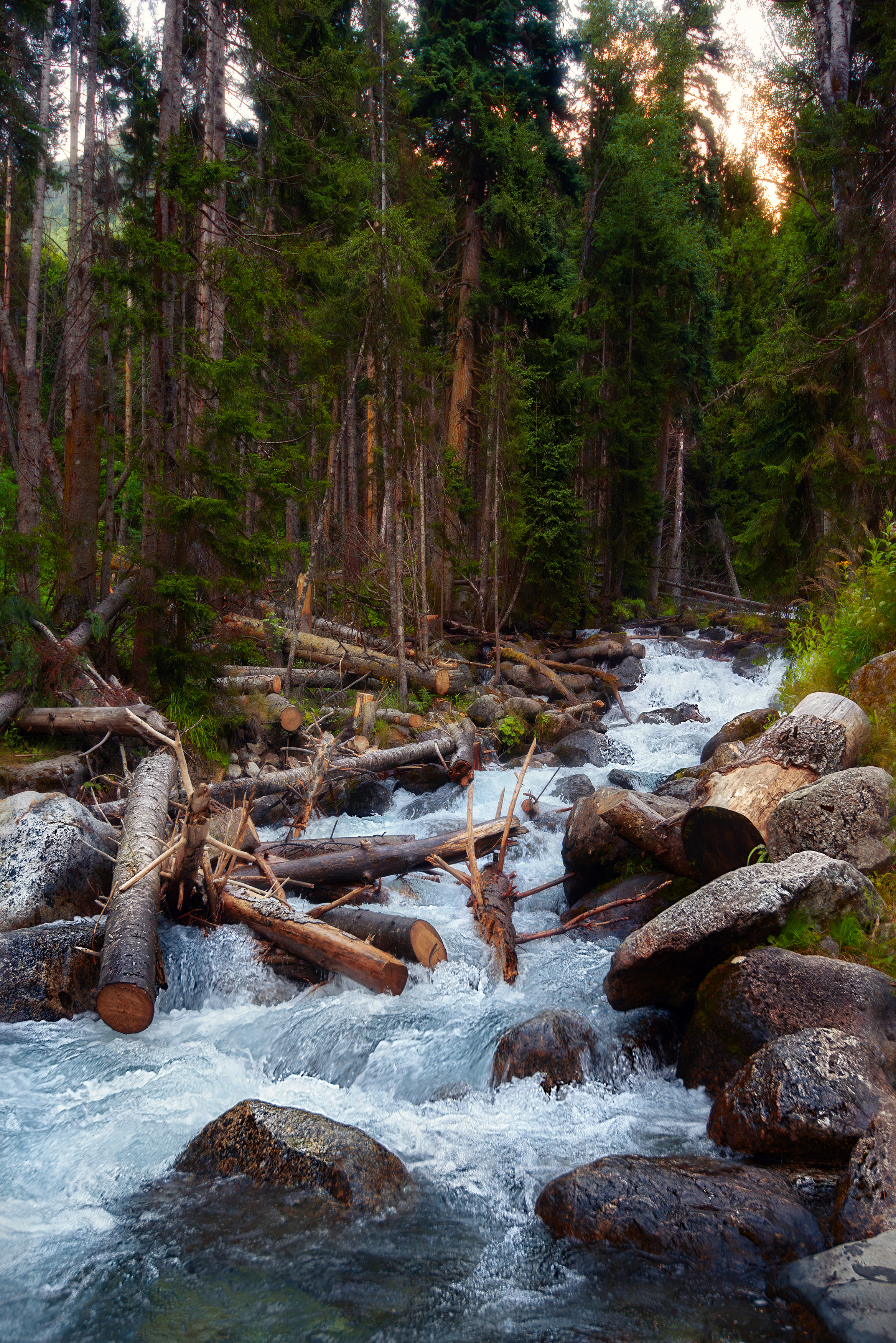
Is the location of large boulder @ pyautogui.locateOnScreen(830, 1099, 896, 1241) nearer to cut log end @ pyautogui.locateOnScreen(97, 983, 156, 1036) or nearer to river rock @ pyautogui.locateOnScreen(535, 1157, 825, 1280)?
river rock @ pyautogui.locateOnScreen(535, 1157, 825, 1280)

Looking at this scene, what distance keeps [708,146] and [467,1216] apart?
124 ft

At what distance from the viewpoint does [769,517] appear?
14.1 m

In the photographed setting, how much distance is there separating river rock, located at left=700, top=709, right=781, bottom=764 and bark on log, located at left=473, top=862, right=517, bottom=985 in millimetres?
4605

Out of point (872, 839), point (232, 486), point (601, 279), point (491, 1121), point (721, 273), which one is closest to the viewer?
point (491, 1121)

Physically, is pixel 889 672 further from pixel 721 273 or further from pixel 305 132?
pixel 721 273

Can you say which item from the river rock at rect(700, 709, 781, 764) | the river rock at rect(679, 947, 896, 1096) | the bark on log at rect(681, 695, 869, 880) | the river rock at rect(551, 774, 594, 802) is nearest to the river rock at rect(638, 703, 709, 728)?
the river rock at rect(700, 709, 781, 764)

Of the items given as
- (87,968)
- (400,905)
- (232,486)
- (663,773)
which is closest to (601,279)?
(663,773)

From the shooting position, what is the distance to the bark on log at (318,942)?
5.34 m

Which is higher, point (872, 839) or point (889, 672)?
point (889, 672)

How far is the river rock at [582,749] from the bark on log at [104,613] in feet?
23.8

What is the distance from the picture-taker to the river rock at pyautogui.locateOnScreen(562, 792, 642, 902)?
728cm

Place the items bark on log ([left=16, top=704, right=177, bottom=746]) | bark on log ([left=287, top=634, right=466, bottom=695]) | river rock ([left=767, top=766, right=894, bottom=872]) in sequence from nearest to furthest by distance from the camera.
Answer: river rock ([left=767, top=766, right=894, bottom=872])
bark on log ([left=16, top=704, right=177, bottom=746])
bark on log ([left=287, top=634, right=466, bottom=695])

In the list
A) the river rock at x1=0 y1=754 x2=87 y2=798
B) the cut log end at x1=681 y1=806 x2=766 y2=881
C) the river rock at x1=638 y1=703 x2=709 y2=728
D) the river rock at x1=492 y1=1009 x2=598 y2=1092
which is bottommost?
the river rock at x1=492 y1=1009 x2=598 y2=1092

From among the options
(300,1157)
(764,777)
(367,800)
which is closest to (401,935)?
(300,1157)
